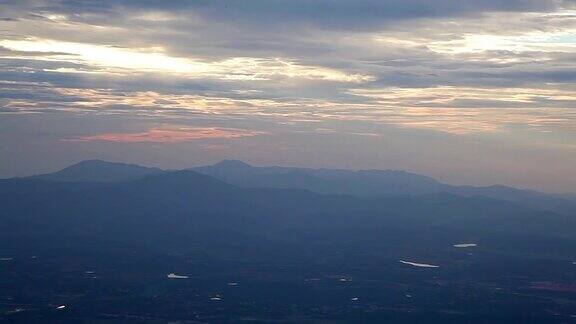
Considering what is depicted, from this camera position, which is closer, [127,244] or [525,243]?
[127,244]

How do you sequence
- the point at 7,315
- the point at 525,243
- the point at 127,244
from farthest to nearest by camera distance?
the point at 525,243, the point at 127,244, the point at 7,315

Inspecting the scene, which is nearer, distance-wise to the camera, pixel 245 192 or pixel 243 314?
pixel 243 314

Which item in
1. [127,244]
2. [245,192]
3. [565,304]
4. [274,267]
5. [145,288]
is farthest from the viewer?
[245,192]

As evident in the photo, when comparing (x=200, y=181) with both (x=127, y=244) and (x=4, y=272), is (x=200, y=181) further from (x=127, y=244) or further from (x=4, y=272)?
(x=4, y=272)

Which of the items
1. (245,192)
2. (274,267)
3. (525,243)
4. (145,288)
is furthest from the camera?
(245,192)

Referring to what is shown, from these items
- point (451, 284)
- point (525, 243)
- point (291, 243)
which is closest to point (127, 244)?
point (291, 243)

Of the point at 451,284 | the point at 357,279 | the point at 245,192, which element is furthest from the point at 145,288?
the point at 245,192

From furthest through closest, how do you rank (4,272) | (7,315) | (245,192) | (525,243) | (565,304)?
1. (245,192)
2. (525,243)
3. (4,272)
4. (565,304)
5. (7,315)

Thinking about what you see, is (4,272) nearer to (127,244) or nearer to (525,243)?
(127,244)
